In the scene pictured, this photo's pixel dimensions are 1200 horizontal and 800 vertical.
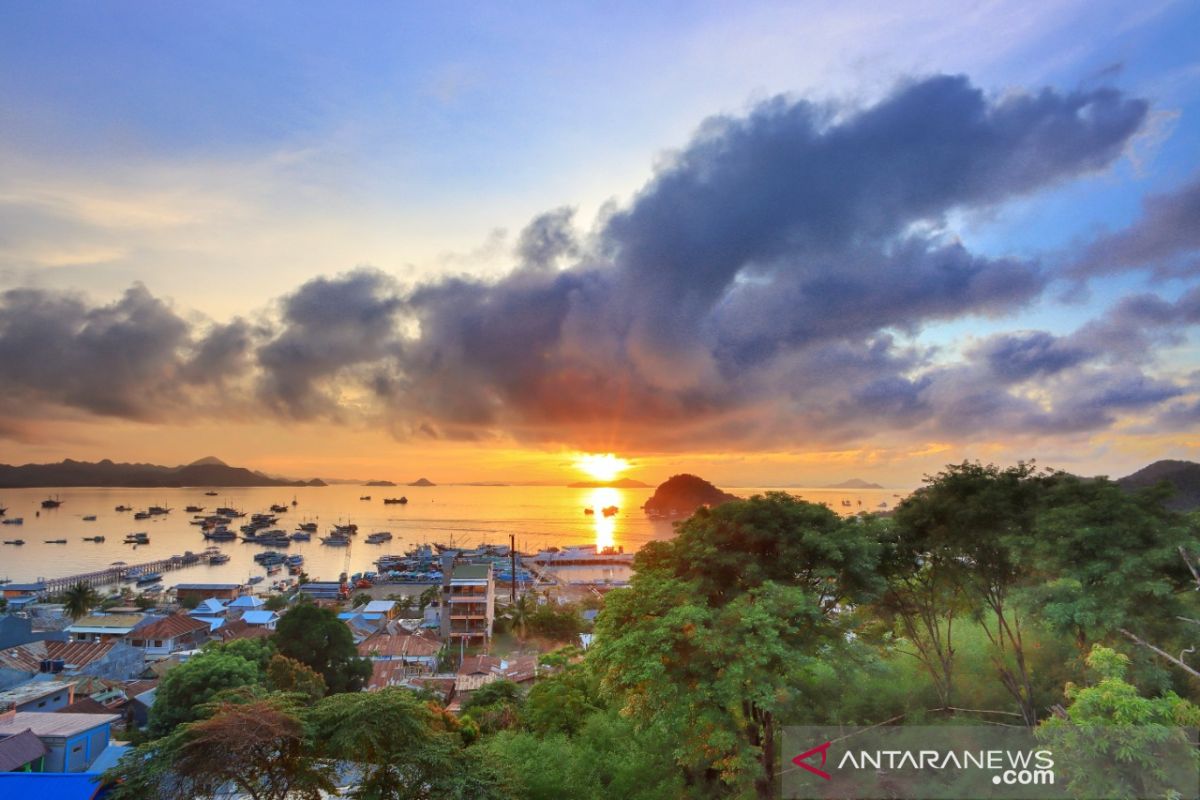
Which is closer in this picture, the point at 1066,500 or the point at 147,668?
the point at 1066,500

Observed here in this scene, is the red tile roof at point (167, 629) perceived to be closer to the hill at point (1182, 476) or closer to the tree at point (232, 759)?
the tree at point (232, 759)

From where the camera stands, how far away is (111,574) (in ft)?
162

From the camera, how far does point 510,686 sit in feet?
53.4

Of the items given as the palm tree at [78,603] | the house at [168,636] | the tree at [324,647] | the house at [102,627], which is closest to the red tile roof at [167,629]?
the house at [168,636]

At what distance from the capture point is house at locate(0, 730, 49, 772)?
37.0 feet

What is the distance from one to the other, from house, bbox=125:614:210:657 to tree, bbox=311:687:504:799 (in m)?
23.0

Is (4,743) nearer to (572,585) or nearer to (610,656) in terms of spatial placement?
(610,656)

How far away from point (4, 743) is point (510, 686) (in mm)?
9901

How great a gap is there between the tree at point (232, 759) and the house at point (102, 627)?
24.1m

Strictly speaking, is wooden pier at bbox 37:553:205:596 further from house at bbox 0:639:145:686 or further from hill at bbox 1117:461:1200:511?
hill at bbox 1117:461:1200:511

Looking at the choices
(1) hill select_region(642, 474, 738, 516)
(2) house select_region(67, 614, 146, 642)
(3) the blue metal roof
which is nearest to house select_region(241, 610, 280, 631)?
(2) house select_region(67, 614, 146, 642)

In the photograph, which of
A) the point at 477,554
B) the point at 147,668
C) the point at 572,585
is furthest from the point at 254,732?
the point at 477,554

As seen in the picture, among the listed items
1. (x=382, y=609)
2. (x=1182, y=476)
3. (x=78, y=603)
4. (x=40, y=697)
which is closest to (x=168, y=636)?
(x=78, y=603)

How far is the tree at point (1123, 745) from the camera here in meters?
4.41
